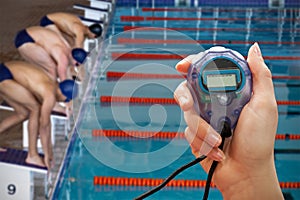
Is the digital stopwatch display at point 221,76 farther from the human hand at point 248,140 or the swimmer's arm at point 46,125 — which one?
the swimmer's arm at point 46,125

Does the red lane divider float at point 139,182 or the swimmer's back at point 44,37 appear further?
the swimmer's back at point 44,37

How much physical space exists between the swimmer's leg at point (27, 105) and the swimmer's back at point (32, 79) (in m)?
0.05

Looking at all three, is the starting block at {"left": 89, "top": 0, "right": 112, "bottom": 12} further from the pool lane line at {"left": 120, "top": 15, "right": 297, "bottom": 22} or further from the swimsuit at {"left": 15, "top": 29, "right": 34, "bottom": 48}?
the swimsuit at {"left": 15, "top": 29, "right": 34, "bottom": 48}

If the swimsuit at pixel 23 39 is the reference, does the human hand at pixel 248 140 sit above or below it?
above

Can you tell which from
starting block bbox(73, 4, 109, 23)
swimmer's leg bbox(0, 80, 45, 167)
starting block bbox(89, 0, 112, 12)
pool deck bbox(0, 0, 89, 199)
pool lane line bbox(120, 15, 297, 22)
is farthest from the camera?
pool lane line bbox(120, 15, 297, 22)

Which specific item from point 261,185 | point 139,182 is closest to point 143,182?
point 139,182

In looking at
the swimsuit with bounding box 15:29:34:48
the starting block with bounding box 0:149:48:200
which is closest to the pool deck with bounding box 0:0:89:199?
the starting block with bounding box 0:149:48:200

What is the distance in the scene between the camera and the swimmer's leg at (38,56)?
15.4 feet

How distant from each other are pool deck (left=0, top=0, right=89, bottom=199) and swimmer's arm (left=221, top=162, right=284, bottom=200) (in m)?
2.90

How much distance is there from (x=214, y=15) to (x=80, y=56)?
227 inches

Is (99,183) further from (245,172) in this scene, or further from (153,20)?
(153,20)

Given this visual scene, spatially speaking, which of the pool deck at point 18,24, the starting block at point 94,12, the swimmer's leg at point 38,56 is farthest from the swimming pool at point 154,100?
the swimmer's leg at point 38,56

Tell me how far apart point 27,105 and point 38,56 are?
111 cm

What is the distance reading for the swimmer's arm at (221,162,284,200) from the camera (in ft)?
3.46
